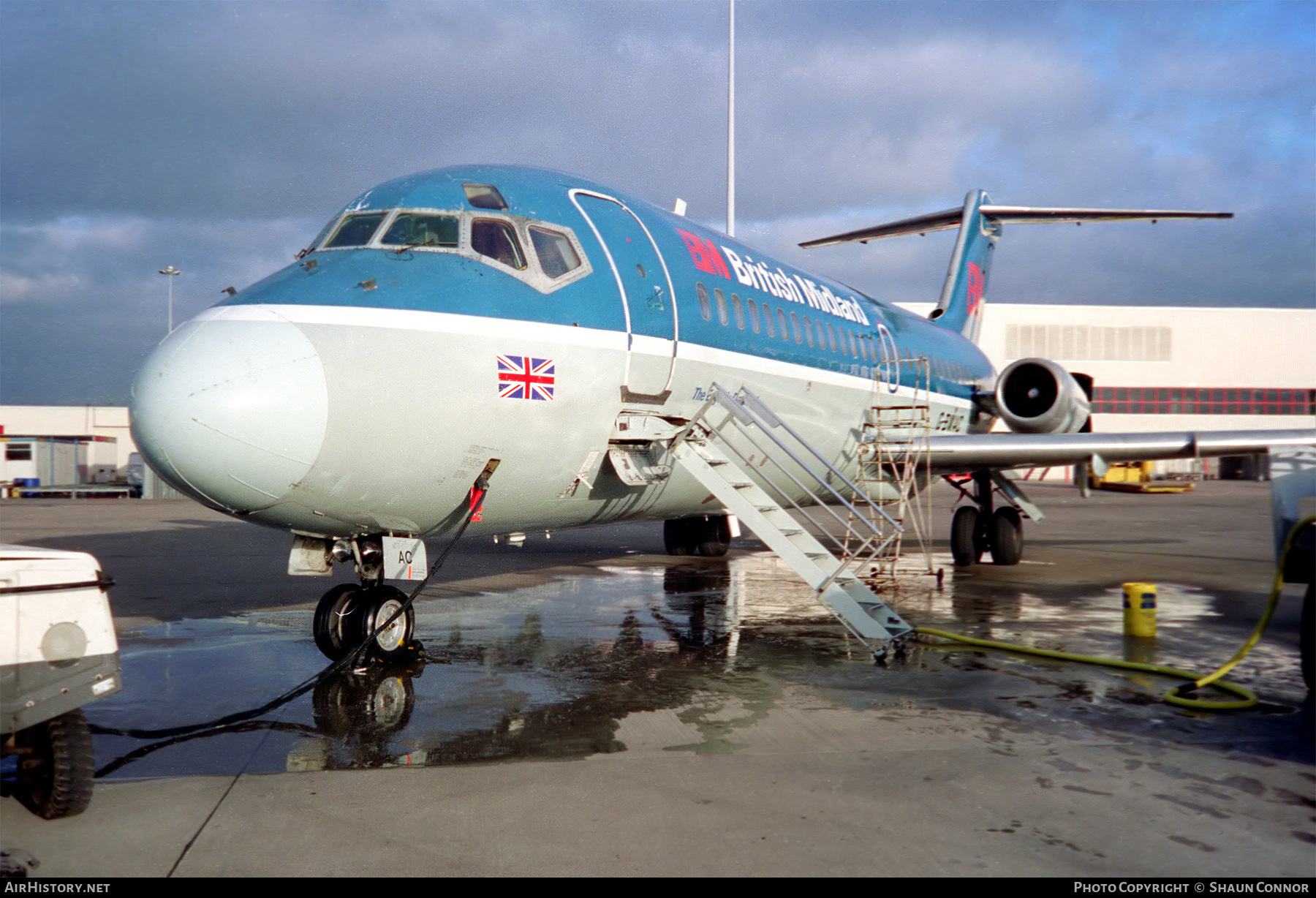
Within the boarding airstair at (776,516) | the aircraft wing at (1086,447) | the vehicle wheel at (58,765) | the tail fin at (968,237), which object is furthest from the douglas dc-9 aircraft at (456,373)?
the tail fin at (968,237)

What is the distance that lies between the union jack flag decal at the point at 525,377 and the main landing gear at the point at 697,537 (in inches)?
397

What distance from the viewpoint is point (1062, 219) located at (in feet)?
67.1

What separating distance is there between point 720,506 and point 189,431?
6024mm

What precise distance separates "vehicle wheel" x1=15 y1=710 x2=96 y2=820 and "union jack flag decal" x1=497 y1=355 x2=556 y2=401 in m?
3.44

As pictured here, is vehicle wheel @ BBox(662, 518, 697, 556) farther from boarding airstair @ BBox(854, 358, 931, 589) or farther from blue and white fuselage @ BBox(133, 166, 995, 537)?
blue and white fuselage @ BBox(133, 166, 995, 537)

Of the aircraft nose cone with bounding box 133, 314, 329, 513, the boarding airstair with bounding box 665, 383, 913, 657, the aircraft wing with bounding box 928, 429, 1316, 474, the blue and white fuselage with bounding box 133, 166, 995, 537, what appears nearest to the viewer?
the aircraft nose cone with bounding box 133, 314, 329, 513

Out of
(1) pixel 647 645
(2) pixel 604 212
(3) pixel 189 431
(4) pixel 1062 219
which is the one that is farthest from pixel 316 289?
(4) pixel 1062 219

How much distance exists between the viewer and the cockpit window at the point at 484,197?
25.5 ft

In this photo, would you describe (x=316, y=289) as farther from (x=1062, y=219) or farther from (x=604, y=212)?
(x=1062, y=219)

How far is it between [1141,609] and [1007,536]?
6.81 meters

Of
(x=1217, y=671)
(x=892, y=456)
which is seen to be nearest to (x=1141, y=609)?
(x=1217, y=671)

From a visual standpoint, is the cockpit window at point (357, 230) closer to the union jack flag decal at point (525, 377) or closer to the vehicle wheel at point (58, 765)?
the union jack flag decal at point (525, 377)

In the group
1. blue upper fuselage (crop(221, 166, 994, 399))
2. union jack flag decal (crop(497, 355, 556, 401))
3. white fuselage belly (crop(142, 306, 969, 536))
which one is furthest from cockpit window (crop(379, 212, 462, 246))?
union jack flag decal (crop(497, 355, 556, 401))

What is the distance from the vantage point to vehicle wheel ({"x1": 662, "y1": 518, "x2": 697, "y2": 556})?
17719 mm
